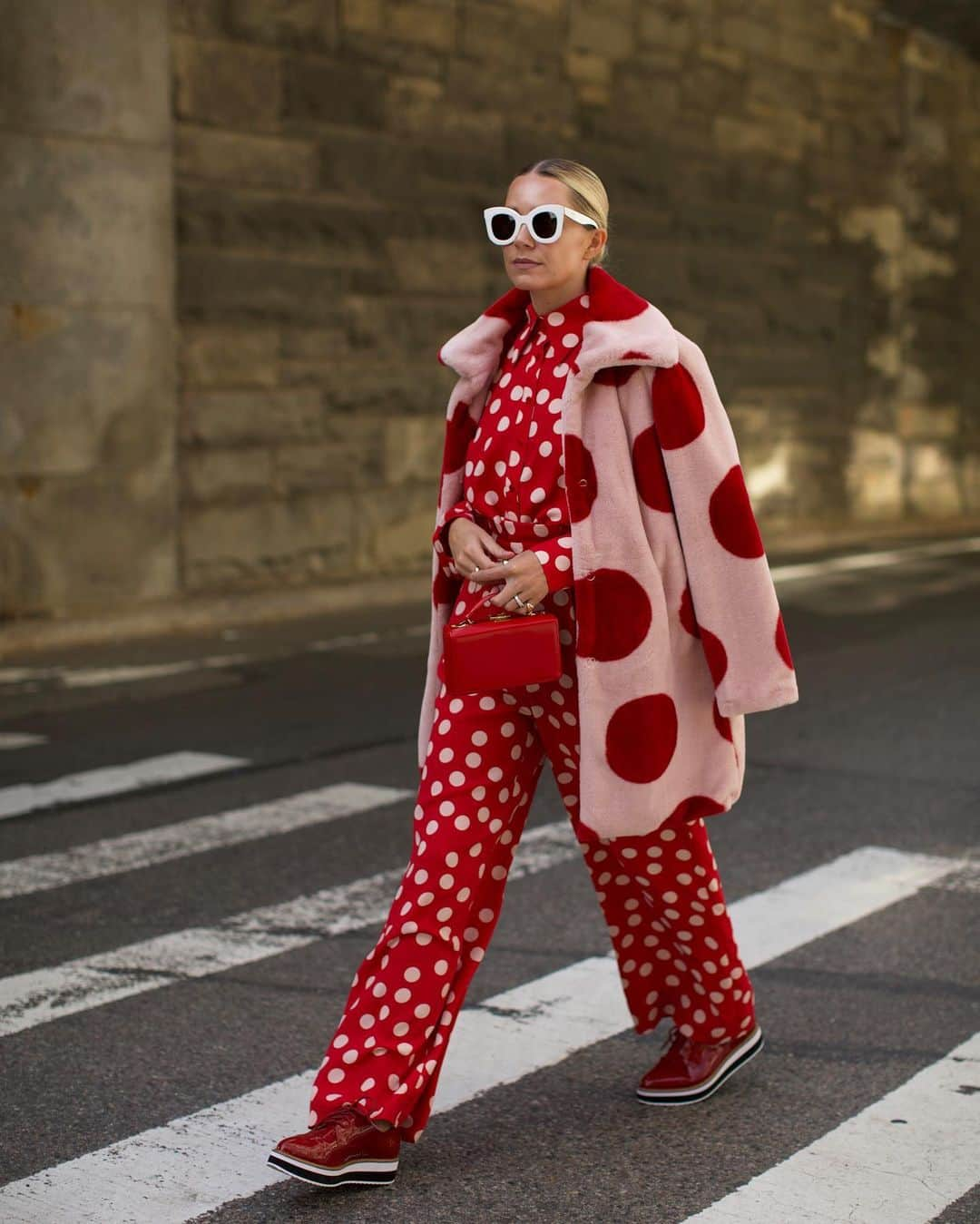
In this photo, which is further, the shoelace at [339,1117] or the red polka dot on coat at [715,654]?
the red polka dot on coat at [715,654]

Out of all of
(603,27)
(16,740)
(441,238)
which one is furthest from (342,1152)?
(603,27)

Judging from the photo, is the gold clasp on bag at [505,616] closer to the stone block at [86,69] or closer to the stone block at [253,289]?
the stone block at [86,69]

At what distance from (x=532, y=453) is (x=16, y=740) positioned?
15.8 feet

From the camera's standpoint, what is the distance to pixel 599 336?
342 cm

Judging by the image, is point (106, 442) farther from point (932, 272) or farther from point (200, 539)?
point (932, 272)

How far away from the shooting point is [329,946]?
4.90 m

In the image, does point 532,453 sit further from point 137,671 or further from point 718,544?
point 137,671

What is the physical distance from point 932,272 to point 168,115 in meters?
11.5

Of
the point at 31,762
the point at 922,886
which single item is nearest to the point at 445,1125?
the point at 922,886

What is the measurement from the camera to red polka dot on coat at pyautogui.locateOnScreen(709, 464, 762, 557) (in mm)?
3488

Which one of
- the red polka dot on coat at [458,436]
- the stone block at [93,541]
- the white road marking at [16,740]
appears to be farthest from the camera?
the stone block at [93,541]

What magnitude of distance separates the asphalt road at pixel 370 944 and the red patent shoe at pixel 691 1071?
0.04m

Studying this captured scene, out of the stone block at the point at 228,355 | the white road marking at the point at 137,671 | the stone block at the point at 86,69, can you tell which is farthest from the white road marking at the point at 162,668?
the stone block at the point at 86,69

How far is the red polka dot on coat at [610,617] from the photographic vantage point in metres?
3.44
